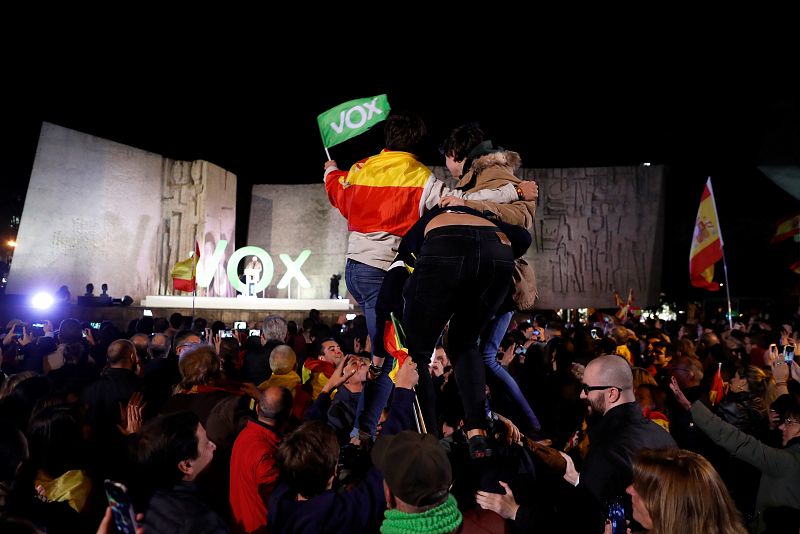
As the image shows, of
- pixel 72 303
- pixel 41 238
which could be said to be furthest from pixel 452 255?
pixel 41 238

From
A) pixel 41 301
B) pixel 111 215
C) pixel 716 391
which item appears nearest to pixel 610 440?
pixel 716 391

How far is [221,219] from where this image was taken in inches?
884

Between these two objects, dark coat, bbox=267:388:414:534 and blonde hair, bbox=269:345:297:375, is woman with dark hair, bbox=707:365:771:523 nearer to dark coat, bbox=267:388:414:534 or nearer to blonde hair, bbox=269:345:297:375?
dark coat, bbox=267:388:414:534

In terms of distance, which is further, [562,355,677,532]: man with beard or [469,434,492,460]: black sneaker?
[469,434,492,460]: black sneaker

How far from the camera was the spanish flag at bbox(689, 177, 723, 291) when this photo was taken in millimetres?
10828

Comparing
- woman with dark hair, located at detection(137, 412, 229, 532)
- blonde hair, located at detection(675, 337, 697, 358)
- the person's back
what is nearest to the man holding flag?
the person's back

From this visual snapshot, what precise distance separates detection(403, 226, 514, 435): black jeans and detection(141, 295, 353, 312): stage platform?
587 inches

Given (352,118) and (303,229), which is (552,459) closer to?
(352,118)

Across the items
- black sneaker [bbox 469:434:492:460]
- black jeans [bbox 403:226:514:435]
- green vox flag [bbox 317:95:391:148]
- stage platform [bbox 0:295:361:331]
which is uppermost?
green vox flag [bbox 317:95:391:148]

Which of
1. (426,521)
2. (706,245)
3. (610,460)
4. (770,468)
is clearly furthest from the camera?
(706,245)

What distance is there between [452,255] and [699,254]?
32.8 ft

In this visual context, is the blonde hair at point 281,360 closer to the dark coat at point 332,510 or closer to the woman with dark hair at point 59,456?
the woman with dark hair at point 59,456

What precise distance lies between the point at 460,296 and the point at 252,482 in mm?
1254

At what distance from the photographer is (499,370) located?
355 centimetres
